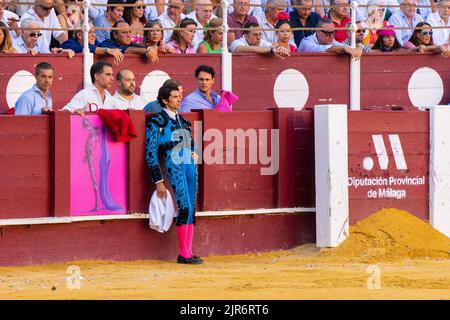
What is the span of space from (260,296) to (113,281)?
1.40 meters

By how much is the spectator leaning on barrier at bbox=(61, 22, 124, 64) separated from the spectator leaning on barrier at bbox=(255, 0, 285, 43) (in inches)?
69.0

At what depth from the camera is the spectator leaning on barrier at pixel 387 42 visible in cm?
1479

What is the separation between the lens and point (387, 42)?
48.6 feet

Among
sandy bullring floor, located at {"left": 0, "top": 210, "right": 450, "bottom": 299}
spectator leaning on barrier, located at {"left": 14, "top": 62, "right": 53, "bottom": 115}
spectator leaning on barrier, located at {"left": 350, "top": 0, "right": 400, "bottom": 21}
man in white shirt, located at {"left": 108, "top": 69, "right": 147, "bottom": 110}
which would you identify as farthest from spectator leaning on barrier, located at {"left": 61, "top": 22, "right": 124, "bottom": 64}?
spectator leaning on barrier, located at {"left": 350, "top": 0, "right": 400, "bottom": 21}

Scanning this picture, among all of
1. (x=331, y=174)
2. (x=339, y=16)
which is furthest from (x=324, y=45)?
(x=331, y=174)

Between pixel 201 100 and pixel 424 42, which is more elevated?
pixel 424 42

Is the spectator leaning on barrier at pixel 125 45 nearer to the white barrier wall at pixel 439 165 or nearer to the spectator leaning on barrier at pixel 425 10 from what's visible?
the white barrier wall at pixel 439 165

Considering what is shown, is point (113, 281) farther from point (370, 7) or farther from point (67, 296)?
point (370, 7)

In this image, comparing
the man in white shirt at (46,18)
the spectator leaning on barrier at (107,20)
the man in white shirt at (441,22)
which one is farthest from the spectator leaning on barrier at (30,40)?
the man in white shirt at (441,22)

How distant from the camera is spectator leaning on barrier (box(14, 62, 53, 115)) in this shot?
11.4 m

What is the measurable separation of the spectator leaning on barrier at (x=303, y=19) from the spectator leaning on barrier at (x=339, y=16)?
0.20 meters

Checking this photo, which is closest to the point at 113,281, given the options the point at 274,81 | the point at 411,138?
the point at 411,138

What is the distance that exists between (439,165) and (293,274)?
96.9 inches

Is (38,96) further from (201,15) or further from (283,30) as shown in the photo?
(283,30)
